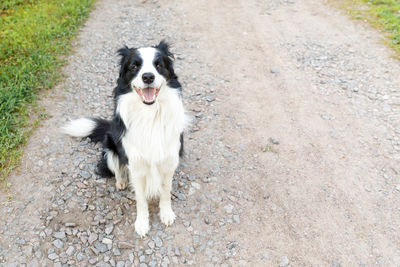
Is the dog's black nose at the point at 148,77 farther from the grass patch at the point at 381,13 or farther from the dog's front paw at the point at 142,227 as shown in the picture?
the grass patch at the point at 381,13

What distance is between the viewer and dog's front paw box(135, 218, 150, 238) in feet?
9.93

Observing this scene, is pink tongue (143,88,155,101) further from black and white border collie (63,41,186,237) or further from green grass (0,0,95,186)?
green grass (0,0,95,186)

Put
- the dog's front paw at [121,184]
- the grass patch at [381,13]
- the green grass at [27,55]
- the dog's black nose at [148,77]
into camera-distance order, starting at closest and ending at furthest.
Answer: the dog's black nose at [148,77]
the dog's front paw at [121,184]
the green grass at [27,55]
the grass patch at [381,13]

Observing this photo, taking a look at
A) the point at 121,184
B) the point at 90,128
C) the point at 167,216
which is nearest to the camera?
the point at 167,216

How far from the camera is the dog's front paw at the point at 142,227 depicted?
9.93 ft

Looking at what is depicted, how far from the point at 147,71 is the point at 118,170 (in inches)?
49.2

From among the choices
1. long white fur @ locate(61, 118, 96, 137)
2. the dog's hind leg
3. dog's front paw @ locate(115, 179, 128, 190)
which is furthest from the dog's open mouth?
long white fur @ locate(61, 118, 96, 137)

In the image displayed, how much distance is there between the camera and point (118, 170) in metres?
3.29

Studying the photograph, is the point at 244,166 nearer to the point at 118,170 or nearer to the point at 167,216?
the point at 167,216

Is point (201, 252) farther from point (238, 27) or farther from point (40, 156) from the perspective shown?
point (238, 27)

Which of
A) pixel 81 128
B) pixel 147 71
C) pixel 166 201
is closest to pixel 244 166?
pixel 166 201

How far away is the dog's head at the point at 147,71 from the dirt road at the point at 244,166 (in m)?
1.36

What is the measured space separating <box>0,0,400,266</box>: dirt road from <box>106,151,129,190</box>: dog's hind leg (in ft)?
0.35

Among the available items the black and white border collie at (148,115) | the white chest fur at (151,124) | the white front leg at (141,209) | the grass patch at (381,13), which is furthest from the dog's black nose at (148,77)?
the grass patch at (381,13)
